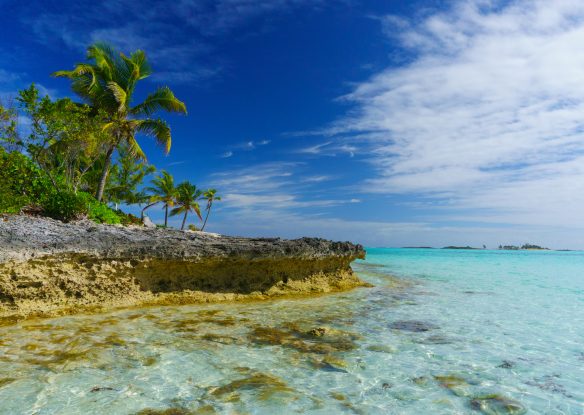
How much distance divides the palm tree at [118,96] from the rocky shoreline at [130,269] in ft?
Result: 38.5

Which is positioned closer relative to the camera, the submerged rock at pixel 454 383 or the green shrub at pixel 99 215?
the submerged rock at pixel 454 383

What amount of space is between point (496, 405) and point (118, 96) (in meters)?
21.3

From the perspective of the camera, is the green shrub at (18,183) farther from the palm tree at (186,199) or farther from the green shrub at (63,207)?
the palm tree at (186,199)

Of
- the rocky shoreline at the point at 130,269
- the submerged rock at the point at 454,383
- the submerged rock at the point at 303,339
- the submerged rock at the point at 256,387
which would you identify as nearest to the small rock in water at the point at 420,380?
the submerged rock at the point at 454,383

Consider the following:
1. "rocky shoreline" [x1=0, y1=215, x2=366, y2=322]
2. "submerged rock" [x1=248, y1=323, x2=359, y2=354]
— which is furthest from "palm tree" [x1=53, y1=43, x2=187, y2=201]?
"submerged rock" [x1=248, y1=323, x2=359, y2=354]

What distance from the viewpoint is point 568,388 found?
14.5 ft

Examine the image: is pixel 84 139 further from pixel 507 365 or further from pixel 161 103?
pixel 507 365

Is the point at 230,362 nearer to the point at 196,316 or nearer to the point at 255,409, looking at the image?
the point at 255,409

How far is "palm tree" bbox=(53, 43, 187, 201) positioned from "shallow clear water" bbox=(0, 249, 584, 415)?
15250 millimetres

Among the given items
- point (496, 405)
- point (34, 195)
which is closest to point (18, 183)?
point (34, 195)

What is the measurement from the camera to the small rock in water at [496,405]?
3.77m

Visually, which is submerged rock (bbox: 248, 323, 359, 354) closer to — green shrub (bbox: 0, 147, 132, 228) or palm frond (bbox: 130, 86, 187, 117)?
green shrub (bbox: 0, 147, 132, 228)

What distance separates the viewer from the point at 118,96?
19719 millimetres

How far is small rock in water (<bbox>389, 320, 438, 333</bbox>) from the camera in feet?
23.6
